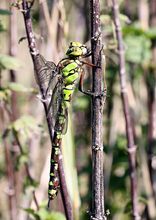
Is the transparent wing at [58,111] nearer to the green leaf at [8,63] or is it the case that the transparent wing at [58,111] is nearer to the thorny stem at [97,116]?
the thorny stem at [97,116]

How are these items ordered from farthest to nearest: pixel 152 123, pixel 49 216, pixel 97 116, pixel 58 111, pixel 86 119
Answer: pixel 86 119 → pixel 152 123 → pixel 49 216 → pixel 58 111 → pixel 97 116

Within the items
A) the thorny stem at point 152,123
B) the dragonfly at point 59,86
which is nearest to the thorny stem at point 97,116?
the dragonfly at point 59,86

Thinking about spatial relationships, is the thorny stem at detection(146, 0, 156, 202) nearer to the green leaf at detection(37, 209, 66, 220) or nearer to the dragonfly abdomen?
the green leaf at detection(37, 209, 66, 220)

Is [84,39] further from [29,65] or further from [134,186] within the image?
[134,186]

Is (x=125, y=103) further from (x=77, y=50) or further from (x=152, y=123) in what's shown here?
(x=77, y=50)

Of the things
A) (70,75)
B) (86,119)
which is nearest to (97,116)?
(70,75)

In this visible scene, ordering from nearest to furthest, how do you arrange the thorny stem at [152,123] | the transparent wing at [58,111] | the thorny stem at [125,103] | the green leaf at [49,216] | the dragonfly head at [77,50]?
the dragonfly head at [77,50]
the transparent wing at [58,111]
the green leaf at [49,216]
the thorny stem at [125,103]
the thorny stem at [152,123]

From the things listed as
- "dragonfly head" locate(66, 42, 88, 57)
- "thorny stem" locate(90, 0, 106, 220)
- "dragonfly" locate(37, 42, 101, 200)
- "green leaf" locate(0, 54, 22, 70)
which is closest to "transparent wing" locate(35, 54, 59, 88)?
"dragonfly" locate(37, 42, 101, 200)
